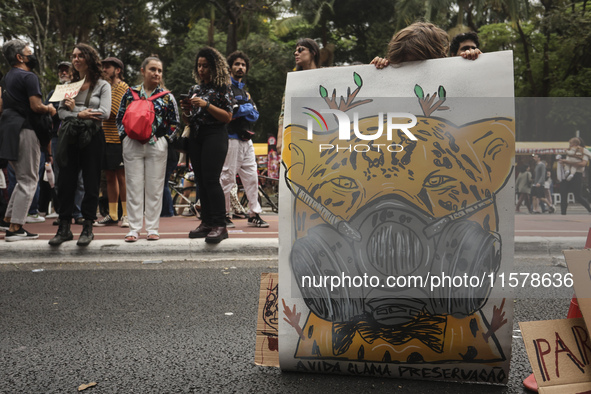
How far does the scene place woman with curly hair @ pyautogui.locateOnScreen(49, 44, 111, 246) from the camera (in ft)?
19.4

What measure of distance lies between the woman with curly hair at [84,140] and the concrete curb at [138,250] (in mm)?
131

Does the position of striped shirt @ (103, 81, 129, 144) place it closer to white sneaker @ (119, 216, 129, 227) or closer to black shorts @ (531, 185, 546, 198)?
white sneaker @ (119, 216, 129, 227)

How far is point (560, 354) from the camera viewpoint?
235 cm

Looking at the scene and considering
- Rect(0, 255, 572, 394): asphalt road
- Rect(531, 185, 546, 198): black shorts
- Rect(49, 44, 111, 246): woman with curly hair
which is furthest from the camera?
Rect(531, 185, 546, 198): black shorts

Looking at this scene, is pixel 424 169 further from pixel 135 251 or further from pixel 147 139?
pixel 135 251

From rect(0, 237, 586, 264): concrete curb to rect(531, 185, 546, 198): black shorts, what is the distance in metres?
10.1

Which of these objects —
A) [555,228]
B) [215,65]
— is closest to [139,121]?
[215,65]

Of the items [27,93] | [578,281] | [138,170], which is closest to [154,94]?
[138,170]

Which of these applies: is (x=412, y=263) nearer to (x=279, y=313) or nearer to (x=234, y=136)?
(x=279, y=313)

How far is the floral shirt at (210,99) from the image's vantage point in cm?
593

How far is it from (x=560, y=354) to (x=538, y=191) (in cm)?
1292

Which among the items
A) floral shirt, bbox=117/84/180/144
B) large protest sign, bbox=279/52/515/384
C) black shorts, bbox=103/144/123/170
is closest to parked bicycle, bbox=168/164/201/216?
black shorts, bbox=103/144/123/170

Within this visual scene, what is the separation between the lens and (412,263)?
8.34 feet

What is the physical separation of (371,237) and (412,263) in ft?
0.70
